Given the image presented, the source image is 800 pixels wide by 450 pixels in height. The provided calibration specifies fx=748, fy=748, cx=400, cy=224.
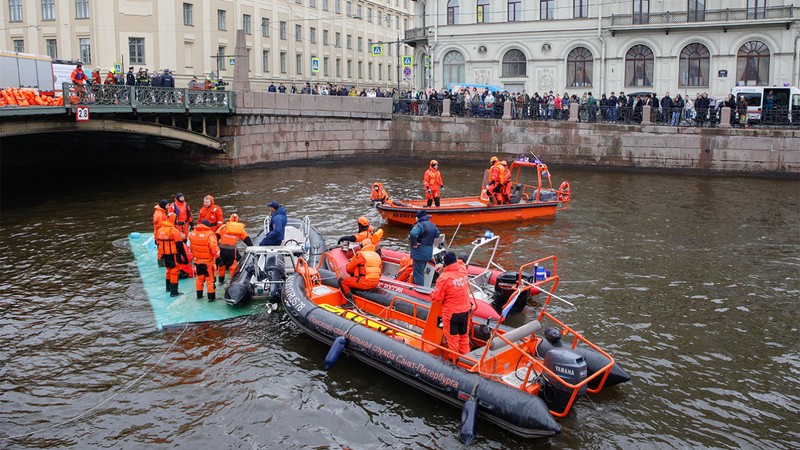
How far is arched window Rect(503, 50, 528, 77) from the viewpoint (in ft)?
135

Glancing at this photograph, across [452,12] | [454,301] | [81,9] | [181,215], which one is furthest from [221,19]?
[454,301]

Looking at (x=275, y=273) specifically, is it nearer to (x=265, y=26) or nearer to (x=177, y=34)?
(x=177, y=34)

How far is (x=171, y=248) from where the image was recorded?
12883 mm

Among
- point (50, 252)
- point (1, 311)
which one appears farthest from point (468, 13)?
point (1, 311)

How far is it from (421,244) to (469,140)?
22652mm

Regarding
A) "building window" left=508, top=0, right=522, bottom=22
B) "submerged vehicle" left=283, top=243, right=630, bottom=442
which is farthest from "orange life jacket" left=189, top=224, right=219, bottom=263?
"building window" left=508, top=0, right=522, bottom=22

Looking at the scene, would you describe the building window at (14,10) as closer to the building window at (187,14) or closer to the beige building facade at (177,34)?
the beige building facade at (177,34)

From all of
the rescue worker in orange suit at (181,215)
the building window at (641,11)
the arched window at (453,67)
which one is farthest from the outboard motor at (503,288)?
the arched window at (453,67)

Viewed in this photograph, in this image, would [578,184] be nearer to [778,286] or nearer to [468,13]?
[778,286]

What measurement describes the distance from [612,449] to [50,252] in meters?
13.5

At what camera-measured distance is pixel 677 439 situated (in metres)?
8.71

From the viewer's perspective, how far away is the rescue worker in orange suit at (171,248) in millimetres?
12898

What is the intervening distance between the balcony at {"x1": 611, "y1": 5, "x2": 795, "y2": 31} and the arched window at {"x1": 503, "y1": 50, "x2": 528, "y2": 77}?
520 centimetres

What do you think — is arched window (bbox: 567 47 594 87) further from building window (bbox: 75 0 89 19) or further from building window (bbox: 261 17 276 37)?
building window (bbox: 75 0 89 19)
